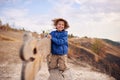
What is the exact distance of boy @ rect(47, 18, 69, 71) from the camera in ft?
14.4

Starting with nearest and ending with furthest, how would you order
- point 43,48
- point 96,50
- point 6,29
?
point 43,48, point 96,50, point 6,29

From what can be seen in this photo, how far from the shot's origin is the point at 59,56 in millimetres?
4617

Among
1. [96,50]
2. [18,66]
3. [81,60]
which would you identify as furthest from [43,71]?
[96,50]

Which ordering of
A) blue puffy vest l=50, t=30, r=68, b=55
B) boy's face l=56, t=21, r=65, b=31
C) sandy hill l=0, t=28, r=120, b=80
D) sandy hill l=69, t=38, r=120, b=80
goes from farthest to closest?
1. sandy hill l=69, t=38, r=120, b=80
2. sandy hill l=0, t=28, r=120, b=80
3. boy's face l=56, t=21, r=65, b=31
4. blue puffy vest l=50, t=30, r=68, b=55

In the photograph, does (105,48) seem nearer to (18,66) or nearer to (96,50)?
(96,50)

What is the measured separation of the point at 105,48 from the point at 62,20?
627 centimetres

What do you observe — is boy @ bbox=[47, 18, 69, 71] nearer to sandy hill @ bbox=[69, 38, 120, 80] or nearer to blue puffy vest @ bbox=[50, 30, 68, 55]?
blue puffy vest @ bbox=[50, 30, 68, 55]

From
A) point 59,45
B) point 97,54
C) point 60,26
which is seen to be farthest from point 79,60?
point 59,45

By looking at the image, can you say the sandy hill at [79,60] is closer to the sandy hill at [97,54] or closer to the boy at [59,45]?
the sandy hill at [97,54]

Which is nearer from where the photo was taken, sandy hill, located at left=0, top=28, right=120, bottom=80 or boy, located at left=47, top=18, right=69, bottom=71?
boy, located at left=47, top=18, right=69, bottom=71

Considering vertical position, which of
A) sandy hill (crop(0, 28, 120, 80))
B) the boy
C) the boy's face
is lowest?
sandy hill (crop(0, 28, 120, 80))

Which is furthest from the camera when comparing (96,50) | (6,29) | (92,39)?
(6,29)

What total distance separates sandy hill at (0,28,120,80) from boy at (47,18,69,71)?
229cm

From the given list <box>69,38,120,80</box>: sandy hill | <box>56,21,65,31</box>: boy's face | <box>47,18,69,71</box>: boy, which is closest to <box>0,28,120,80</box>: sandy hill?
<box>69,38,120,80</box>: sandy hill
